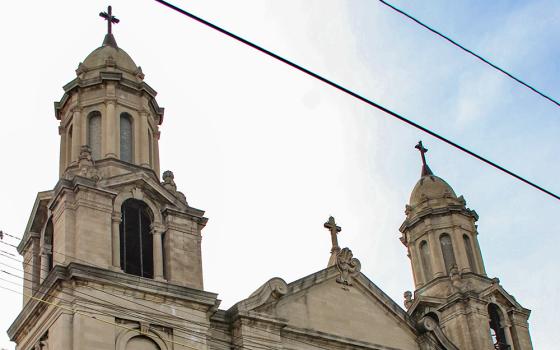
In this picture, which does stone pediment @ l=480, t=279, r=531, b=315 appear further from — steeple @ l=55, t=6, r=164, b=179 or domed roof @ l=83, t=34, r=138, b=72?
domed roof @ l=83, t=34, r=138, b=72

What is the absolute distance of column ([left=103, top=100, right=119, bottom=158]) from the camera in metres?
32.2

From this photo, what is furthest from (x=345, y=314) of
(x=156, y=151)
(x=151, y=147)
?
(x=151, y=147)

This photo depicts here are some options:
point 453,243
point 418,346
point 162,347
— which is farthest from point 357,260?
point 162,347

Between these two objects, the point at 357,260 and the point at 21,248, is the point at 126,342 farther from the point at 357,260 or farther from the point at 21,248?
the point at 357,260

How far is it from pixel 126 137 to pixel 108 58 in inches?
124

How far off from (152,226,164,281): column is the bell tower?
32.6 ft

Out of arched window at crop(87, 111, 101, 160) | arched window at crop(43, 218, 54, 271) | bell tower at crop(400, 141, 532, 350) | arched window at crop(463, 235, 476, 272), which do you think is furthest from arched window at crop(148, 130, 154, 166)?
arched window at crop(463, 235, 476, 272)

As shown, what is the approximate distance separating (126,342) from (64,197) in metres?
4.69

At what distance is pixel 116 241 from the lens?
97.9 ft

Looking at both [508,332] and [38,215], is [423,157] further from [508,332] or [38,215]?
[38,215]

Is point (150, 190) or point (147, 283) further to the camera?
point (150, 190)

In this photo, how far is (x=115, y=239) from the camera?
29875 mm

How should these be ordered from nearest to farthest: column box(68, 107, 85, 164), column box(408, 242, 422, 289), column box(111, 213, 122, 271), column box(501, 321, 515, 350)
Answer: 1. column box(111, 213, 122, 271)
2. column box(68, 107, 85, 164)
3. column box(501, 321, 515, 350)
4. column box(408, 242, 422, 289)

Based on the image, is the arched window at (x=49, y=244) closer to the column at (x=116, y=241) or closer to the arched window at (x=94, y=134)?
the column at (x=116, y=241)
